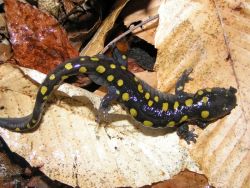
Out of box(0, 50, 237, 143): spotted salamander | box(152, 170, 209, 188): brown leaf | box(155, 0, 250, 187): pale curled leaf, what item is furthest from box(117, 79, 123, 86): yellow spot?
box(152, 170, 209, 188): brown leaf

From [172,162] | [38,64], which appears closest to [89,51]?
[38,64]

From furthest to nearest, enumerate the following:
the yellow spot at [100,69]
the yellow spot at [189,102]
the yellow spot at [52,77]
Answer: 1. the yellow spot at [189,102]
2. the yellow spot at [100,69]
3. the yellow spot at [52,77]

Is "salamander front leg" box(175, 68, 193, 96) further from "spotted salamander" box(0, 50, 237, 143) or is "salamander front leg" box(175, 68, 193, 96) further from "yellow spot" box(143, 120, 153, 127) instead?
"yellow spot" box(143, 120, 153, 127)

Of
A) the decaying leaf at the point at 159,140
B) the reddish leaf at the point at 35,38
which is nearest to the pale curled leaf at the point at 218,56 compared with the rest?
the decaying leaf at the point at 159,140

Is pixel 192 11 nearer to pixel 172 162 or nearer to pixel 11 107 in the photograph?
pixel 172 162

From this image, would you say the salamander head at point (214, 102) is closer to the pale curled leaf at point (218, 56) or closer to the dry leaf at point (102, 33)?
the pale curled leaf at point (218, 56)

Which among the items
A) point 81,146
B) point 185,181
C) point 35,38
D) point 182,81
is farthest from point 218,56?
point 35,38

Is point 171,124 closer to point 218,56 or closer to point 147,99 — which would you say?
point 147,99
